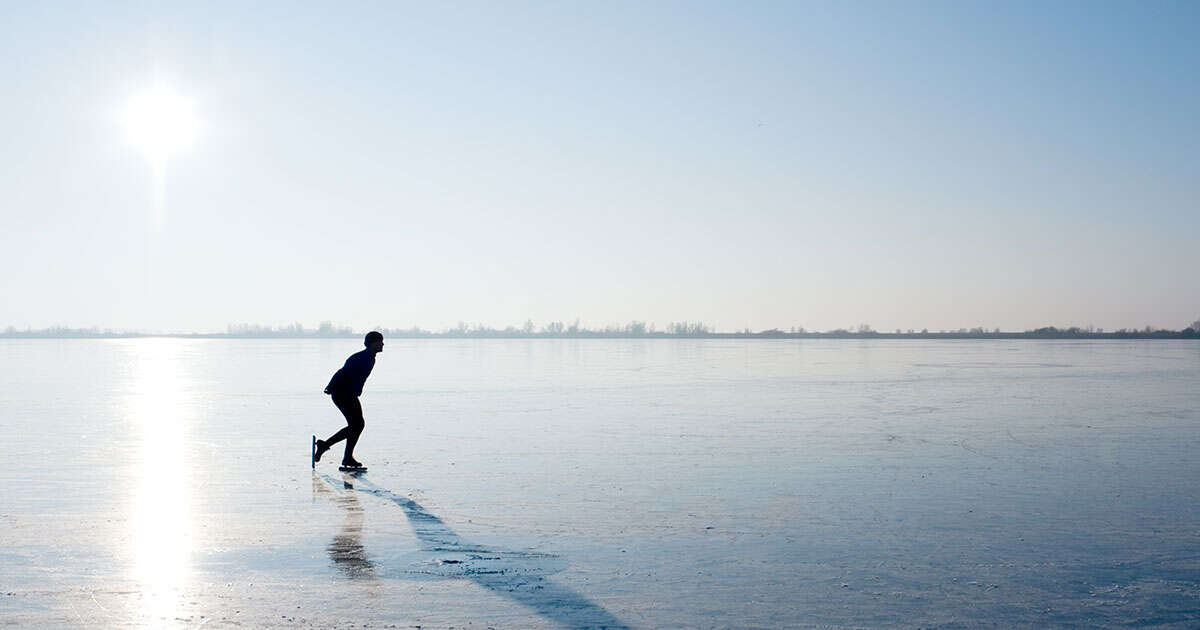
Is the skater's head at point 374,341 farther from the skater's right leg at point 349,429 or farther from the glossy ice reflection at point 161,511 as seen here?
the glossy ice reflection at point 161,511

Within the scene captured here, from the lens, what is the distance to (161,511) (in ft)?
23.5

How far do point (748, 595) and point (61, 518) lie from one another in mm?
5063

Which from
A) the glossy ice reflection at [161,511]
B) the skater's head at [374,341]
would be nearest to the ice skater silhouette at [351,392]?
the skater's head at [374,341]

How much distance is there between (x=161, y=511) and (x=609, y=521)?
133 inches

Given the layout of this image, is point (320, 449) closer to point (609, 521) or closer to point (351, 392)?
point (351, 392)

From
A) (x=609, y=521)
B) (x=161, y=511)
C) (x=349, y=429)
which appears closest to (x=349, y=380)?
(x=349, y=429)

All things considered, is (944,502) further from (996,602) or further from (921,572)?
(996,602)

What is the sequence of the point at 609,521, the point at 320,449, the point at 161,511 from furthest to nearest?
the point at 320,449 → the point at 161,511 → the point at 609,521

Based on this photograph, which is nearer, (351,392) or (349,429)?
(349,429)

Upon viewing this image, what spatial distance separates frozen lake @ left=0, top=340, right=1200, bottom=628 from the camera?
4695 mm

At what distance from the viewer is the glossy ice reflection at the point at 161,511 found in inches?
197

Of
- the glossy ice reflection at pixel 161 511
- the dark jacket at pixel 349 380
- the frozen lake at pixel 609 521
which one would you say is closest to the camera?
the frozen lake at pixel 609 521

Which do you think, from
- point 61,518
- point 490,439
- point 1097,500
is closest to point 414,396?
point 490,439

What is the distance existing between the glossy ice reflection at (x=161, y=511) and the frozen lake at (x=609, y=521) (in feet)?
0.12
